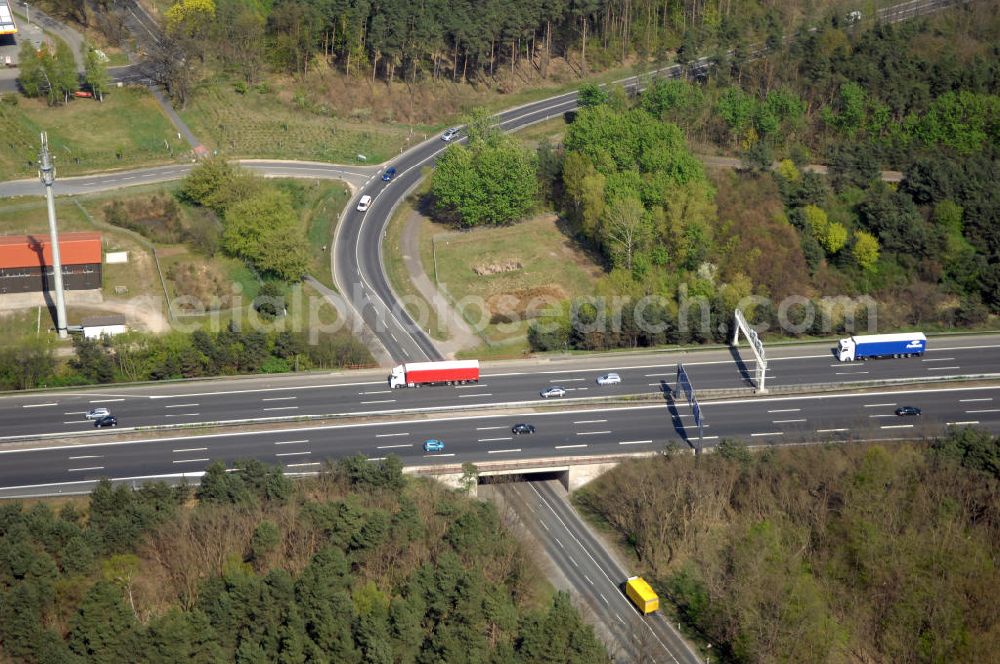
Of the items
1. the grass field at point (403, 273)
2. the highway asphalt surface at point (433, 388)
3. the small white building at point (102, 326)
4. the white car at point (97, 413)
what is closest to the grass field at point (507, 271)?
the grass field at point (403, 273)

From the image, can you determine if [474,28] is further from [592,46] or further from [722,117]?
[722,117]

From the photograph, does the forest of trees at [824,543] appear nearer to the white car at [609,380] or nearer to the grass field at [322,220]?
the white car at [609,380]

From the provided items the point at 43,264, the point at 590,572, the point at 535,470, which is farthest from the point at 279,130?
the point at 590,572

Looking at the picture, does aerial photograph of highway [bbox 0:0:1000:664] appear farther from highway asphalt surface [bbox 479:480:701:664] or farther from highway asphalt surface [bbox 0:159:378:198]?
highway asphalt surface [bbox 0:159:378:198]

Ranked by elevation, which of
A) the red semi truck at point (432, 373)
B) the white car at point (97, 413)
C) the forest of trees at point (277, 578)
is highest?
the red semi truck at point (432, 373)

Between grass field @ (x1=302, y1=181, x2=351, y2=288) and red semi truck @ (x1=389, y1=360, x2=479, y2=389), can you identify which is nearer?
red semi truck @ (x1=389, y1=360, x2=479, y2=389)

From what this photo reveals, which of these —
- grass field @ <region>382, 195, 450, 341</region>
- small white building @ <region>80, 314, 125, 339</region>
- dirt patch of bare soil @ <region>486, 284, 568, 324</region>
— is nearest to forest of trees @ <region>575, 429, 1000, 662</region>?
dirt patch of bare soil @ <region>486, 284, 568, 324</region>

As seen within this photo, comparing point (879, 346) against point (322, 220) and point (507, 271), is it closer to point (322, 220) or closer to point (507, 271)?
point (507, 271)
